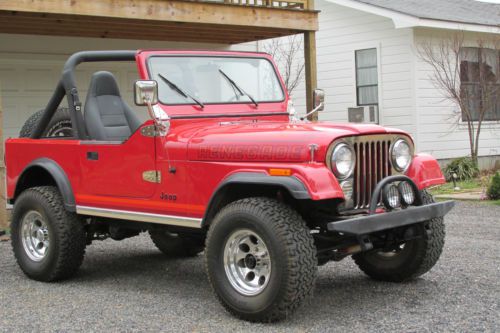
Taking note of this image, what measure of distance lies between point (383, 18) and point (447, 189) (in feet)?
12.6

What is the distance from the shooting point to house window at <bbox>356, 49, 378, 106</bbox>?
1463 cm

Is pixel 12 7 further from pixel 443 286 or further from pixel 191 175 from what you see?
pixel 443 286

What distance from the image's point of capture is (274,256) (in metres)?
4.45

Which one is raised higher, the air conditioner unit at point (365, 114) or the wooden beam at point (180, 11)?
the wooden beam at point (180, 11)

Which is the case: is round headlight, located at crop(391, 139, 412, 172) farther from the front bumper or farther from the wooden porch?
the wooden porch

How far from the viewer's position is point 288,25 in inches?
436

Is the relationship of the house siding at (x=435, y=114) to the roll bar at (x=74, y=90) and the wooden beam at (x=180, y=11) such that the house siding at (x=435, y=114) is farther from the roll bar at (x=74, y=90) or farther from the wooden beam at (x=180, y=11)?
the roll bar at (x=74, y=90)

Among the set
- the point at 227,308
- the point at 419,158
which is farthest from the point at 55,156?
the point at 419,158

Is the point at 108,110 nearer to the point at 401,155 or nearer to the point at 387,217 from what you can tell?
the point at 401,155

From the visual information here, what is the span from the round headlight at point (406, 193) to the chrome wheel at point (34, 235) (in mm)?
3156

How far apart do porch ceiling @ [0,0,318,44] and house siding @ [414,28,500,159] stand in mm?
3595

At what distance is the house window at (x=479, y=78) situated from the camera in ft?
48.3

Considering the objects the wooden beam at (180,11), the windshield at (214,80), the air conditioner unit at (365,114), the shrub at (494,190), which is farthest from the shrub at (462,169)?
the windshield at (214,80)

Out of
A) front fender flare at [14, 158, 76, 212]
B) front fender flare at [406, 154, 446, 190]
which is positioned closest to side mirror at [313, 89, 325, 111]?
front fender flare at [406, 154, 446, 190]
